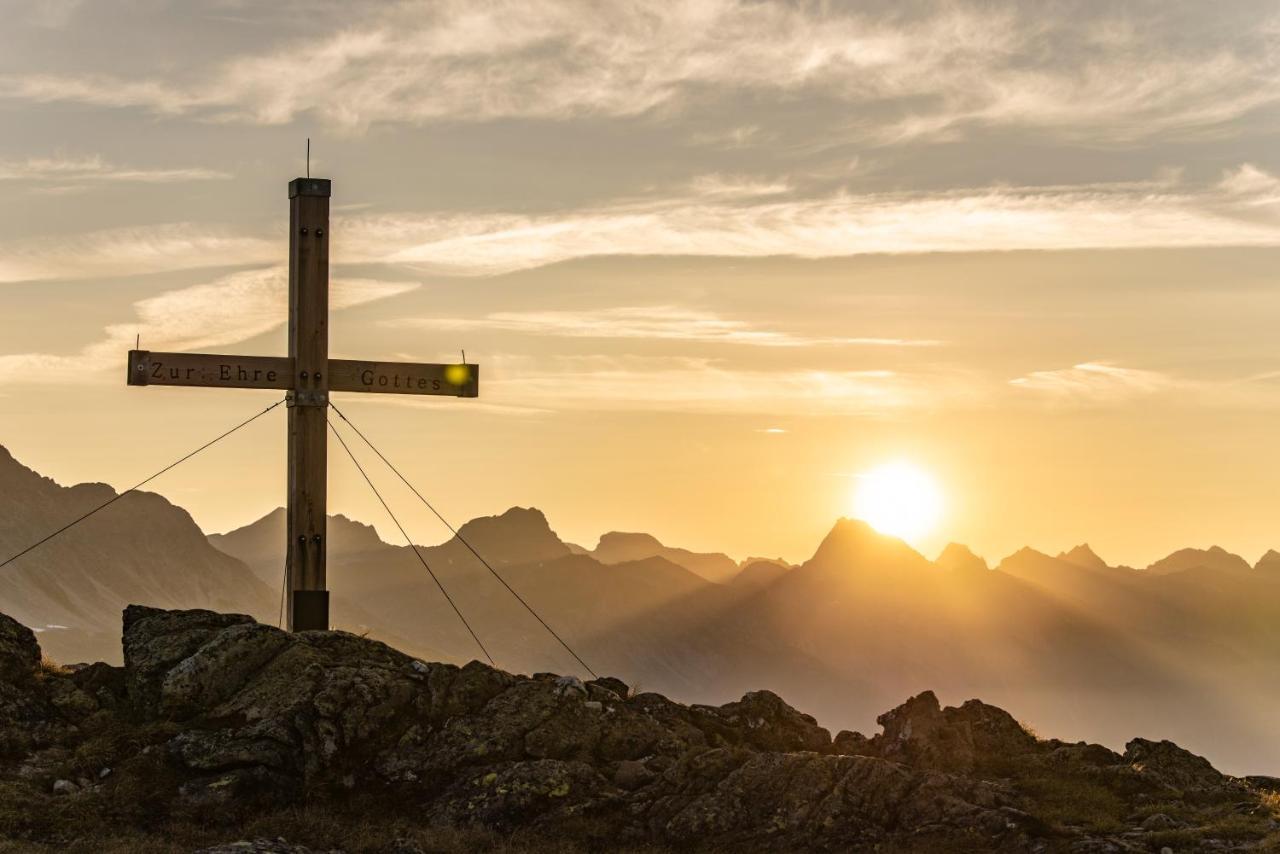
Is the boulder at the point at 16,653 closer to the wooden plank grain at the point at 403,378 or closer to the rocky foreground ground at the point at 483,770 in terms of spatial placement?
the rocky foreground ground at the point at 483,770

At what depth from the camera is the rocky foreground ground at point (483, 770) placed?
16547mm

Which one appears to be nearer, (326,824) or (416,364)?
(326,824)

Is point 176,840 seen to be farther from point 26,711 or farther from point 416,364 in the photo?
point 416,364

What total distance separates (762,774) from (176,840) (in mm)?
7324

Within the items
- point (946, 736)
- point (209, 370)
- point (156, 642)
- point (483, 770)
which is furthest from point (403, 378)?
point (946, 736)

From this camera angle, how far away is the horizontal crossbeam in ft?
75.6

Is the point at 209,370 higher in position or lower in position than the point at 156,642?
higher

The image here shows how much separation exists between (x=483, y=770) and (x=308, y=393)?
8.35 meters

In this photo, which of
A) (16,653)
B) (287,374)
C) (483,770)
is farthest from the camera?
(287,374)

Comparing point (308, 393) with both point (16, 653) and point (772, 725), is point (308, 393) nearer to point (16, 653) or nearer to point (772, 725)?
point (16, 653)

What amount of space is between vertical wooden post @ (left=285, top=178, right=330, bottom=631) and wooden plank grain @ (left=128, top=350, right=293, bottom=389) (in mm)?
337

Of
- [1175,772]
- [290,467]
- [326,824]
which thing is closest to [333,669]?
[326,824]

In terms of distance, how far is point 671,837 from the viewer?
1684cm

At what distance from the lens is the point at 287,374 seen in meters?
23.7
